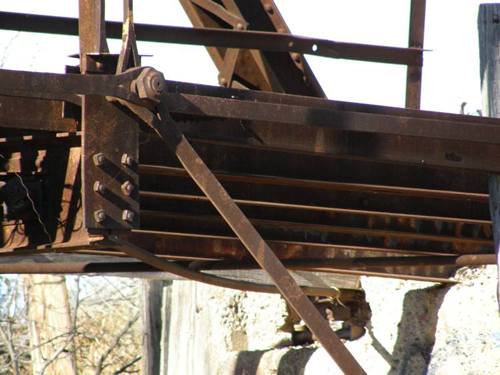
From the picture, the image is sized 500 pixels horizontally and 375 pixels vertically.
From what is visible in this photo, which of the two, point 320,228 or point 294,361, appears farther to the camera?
point 294,361

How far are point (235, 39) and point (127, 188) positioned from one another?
1.09 meters

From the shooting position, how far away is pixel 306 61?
523 cm

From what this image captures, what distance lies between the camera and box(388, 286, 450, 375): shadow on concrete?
18.6 feet

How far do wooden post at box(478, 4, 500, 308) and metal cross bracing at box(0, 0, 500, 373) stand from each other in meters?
0.19

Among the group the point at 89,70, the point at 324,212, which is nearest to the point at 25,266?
the point at 324,212

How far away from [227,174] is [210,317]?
14.2 feet

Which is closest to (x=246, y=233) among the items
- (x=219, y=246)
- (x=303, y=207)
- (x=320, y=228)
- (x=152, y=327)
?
(x=303, y=207)

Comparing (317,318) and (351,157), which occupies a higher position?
(351,157)

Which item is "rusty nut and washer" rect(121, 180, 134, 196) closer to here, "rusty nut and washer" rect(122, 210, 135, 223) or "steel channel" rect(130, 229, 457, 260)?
"rusty nut and washer" rect(122, 210, 135, 223)

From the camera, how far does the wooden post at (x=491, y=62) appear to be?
4.28 meters

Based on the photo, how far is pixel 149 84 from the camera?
11.2 feet

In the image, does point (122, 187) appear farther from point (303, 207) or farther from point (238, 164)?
point (303, 207)

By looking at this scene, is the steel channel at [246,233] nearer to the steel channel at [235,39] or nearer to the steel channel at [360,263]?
the steel channel at [235,39]

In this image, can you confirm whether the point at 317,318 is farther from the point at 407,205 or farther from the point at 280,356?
the point at 280,356
